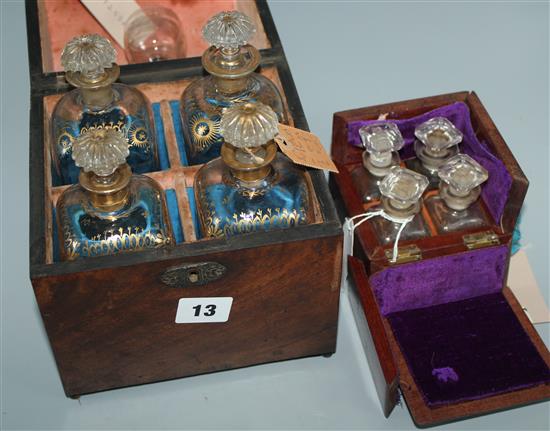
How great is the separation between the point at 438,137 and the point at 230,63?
43 cm

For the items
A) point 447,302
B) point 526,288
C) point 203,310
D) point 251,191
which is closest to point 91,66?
point 251,191

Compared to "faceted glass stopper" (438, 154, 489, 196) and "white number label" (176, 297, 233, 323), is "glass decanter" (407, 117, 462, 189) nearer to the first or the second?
"faceted glass stopper" (438, 154, 489, 196)

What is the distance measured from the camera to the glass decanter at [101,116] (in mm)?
1453

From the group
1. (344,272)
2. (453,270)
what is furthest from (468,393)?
(344,272)

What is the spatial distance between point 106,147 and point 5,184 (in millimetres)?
778

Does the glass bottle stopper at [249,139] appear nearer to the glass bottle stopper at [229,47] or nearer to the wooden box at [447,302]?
the glass bottle stopper at [229,47]

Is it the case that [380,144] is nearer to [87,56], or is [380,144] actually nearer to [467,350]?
[467,350]

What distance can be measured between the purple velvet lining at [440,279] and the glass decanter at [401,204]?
0.20ft

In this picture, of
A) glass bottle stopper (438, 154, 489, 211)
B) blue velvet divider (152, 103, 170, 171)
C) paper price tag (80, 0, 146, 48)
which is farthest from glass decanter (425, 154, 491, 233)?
paper price tag (80, 0, 146, 48)

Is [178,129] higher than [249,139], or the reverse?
[249,139]

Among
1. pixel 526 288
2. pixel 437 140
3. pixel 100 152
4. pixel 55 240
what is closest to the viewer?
pixel 100 152

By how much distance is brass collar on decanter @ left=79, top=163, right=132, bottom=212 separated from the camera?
4.26 ft

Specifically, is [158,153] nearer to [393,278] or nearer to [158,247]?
[158,247]

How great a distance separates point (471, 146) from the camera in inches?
64.5
